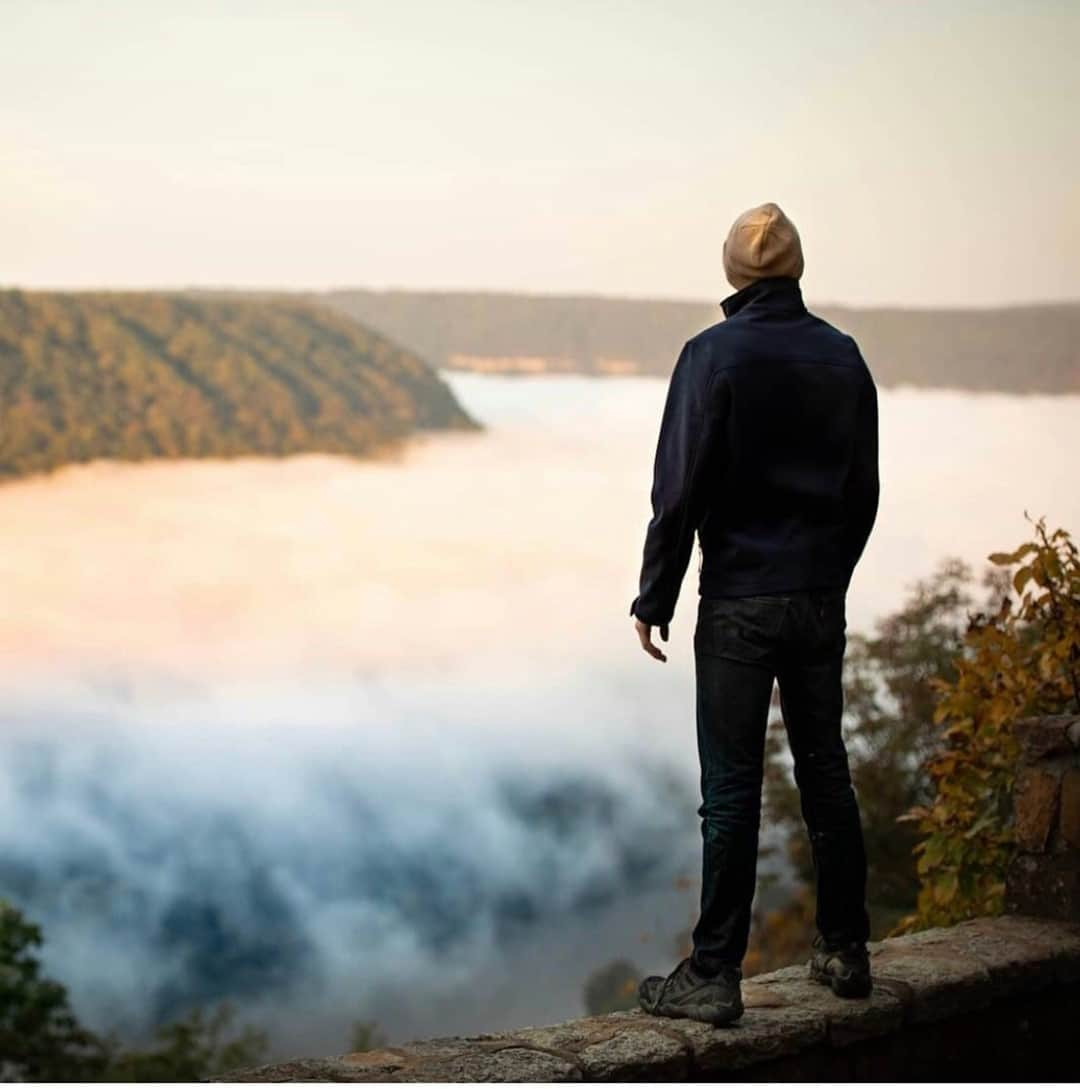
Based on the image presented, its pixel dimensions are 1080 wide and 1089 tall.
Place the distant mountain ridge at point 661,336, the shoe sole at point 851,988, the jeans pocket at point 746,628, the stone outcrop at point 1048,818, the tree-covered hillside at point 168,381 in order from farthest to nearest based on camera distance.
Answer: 1. the tree-covered hillside at point 168,381
2. the distant mountain ridge at point 661,336
3. the stone outcrop at point 1048,818
4. the shoe sole at point 851,988
5. the jeans pocket at point 746,628

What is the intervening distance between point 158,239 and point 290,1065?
19.6m

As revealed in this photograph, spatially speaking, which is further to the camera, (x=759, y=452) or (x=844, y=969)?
(x=844, y=969)

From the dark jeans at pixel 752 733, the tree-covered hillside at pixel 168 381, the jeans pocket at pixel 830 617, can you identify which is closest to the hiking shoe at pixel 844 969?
the dark jeans at pixel 752 733

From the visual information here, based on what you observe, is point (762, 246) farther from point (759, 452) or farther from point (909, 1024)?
point (909, 1024)

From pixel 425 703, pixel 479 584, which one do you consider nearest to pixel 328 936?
pixel 425 703

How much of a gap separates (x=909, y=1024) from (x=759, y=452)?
1.01 meters

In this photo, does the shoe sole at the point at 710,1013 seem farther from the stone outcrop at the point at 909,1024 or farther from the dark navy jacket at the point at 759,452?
the dark navy jacket at the point at 759,452

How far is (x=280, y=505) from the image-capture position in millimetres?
24094

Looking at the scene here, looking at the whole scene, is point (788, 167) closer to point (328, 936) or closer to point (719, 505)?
point (328, 936)

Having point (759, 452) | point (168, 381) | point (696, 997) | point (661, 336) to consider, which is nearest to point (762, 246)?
point (759, 452)

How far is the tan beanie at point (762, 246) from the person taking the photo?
2.73 m

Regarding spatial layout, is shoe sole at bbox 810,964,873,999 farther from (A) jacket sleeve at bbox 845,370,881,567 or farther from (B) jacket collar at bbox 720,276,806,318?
(B) jacket collar at bbox 720,276,806,318

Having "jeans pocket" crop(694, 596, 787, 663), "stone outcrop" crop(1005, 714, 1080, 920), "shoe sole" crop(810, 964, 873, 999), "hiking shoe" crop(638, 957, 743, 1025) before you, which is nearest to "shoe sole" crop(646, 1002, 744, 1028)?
"hiking shoe" crop(638, 957, 743, 1025)

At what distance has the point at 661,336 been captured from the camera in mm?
17250
